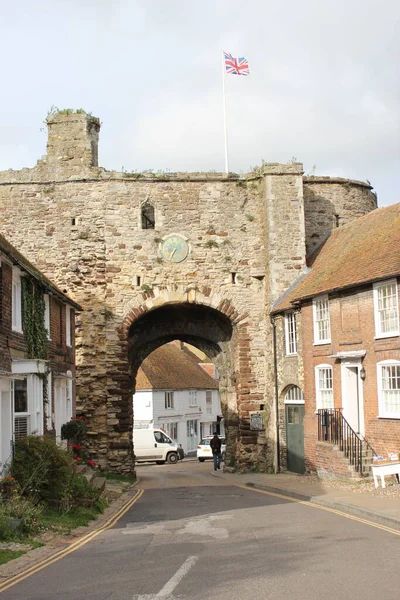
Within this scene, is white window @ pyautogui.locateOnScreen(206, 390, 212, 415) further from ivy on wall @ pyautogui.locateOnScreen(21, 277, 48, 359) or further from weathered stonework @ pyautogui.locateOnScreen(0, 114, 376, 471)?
ivy on wall @ pyautogui.locateOnScreen(21, 277, 48, 359)

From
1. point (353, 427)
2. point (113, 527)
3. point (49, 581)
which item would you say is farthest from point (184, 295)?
point (49, 581)

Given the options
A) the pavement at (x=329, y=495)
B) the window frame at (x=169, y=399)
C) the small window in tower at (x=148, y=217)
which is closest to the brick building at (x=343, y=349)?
the pavement at (x=329, y=495)

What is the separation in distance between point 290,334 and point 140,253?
641cm

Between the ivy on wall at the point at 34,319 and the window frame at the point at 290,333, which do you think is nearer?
the ivy on wall at the point at 34,319

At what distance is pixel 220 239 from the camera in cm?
2878

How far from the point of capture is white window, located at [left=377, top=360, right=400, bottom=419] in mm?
20312

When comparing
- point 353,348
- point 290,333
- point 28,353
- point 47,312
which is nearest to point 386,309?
point 353,348

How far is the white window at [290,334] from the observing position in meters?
26.5

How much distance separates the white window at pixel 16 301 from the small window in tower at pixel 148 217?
455 inches

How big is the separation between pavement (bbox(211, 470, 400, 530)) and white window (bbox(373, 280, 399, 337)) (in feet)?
14.3

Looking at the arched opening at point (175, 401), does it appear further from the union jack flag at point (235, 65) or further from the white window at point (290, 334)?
the union jack flag at point (235, 65)

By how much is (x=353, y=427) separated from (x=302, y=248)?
8.13 metres

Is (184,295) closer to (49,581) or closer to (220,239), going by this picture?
(220,239)

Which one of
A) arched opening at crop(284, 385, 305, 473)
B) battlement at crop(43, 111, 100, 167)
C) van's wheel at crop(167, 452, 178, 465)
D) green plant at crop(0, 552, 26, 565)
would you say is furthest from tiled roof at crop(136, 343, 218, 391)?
green plant at crop(0, 552, 26, 565)
